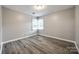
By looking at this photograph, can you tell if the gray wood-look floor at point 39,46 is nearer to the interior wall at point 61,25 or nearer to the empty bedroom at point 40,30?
the empty bedroom at point 40,30

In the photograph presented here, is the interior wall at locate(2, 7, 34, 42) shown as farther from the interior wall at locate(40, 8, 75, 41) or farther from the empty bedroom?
the interior wall at locate(40, 8, 75, 41)

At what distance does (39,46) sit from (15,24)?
29.2 inches

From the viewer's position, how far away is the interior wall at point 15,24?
1450 millimetres

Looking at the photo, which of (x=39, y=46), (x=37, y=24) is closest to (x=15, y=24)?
(x=37, y=24)

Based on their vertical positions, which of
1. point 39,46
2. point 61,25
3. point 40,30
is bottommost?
point 39,46

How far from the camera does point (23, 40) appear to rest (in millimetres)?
1605

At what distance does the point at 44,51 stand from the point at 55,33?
0.49 meters

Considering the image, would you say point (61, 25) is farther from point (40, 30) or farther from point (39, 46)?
point (39, 46)

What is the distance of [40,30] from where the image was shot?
65.9 inches

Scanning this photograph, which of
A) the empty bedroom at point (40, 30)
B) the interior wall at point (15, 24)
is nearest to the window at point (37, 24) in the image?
the empty bedroom at point (40, 30)
